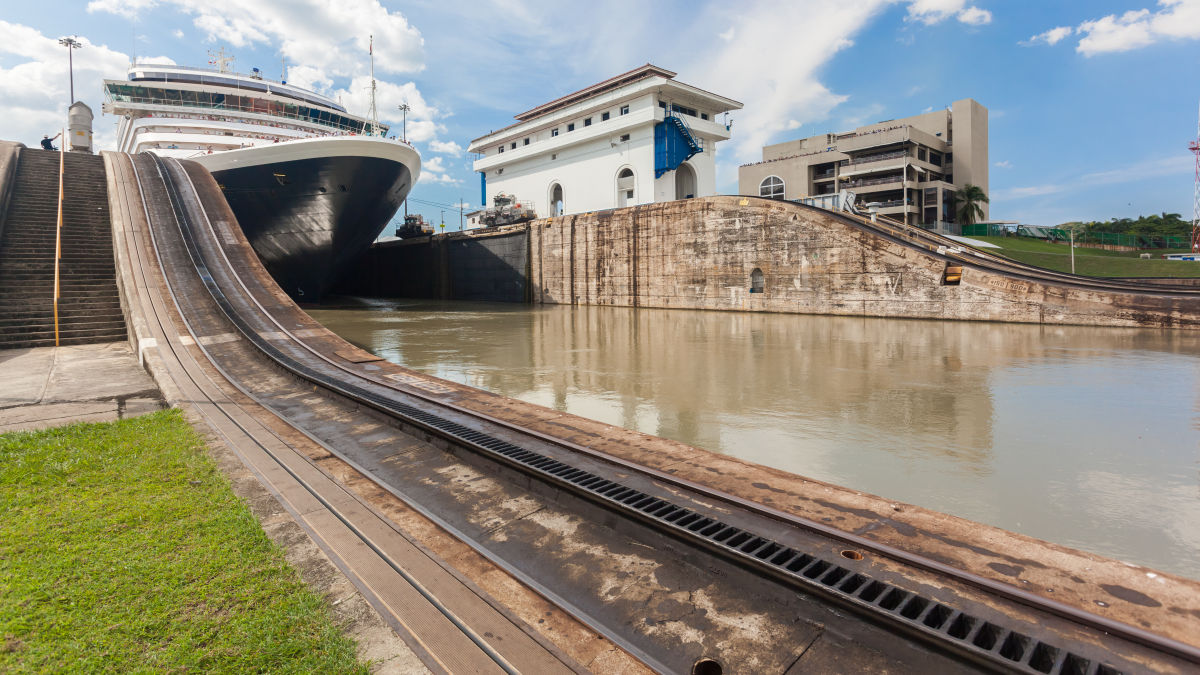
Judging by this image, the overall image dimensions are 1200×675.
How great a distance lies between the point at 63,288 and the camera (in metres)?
12.7

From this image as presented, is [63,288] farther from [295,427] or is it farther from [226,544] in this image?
[226,544]

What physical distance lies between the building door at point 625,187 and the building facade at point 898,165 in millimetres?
18239

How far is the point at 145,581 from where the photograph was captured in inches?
115

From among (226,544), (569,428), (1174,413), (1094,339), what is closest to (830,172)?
(1094,339)

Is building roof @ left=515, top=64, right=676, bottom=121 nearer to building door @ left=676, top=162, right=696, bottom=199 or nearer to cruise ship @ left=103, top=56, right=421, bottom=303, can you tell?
building door @ left=676, top=162, right=696, bottom=199

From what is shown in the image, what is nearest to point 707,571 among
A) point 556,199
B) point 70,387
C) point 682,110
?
point 70,387

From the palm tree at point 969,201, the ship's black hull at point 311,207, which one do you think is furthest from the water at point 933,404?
the palm tree at point 969,201

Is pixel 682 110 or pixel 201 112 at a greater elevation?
pixel 682 110

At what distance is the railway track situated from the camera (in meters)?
2.51

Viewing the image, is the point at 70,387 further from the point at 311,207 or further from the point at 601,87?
the point at 601,87

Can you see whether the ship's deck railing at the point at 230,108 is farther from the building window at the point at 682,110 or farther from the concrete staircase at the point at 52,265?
the building window at the point at 682,110

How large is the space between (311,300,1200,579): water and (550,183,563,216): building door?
927 inches

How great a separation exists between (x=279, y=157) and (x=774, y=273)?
62.6ft

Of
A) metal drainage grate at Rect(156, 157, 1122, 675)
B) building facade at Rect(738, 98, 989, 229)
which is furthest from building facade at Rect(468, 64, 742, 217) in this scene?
metal drainage grate at Rect(156, 157, 1122, 675)
